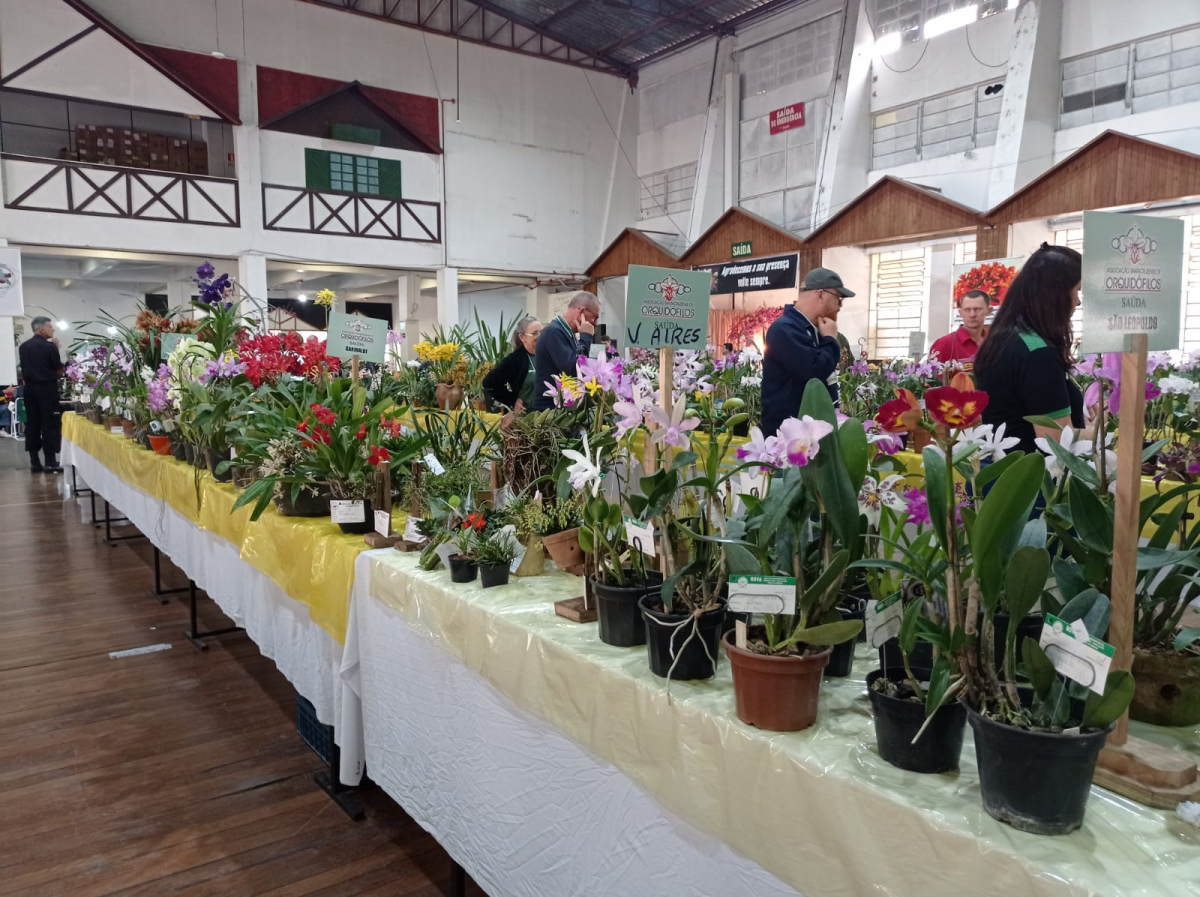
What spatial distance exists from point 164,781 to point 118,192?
11028mm

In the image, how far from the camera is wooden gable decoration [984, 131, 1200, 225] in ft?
23.9

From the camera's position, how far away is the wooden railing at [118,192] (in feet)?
34.3

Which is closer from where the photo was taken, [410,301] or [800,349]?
[800,349]

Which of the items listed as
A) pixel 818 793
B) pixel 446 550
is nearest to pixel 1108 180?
pixel 446 550

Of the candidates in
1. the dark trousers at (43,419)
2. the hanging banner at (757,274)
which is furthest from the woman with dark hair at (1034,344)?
the hanging banner at (757,274)

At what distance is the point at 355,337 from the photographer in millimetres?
3104

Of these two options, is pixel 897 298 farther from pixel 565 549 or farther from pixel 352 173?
pixel 565 549

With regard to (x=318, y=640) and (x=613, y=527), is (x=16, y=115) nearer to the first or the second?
(x=318, y=640)

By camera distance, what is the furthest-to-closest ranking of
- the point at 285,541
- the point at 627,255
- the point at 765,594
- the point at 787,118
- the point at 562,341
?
the point at 627,255 → the point at 787,118 → the point at 562,341 → the point at 285,541 → the point at 765,594

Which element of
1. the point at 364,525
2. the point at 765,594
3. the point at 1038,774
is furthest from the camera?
the point at 364,525

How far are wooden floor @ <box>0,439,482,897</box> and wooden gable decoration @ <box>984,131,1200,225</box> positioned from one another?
811 cm

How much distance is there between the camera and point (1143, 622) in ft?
3.70

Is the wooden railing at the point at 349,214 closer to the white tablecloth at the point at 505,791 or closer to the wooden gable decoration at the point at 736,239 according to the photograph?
the wooden gable decoration at the point at 736,239

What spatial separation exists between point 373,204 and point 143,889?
40.9ft
